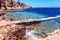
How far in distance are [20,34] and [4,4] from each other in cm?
10696

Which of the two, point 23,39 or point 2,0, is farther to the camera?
point 2,0

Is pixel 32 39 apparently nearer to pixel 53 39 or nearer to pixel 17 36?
pixel 53 39

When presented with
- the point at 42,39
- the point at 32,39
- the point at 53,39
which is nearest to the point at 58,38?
the point at 53,39

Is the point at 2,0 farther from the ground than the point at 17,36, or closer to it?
closer to it

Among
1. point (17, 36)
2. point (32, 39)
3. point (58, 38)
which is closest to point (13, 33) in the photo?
point (17, 36)

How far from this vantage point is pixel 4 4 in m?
117

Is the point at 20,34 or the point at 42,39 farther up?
the point at 20,34

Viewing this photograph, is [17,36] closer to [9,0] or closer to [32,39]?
[32,39]

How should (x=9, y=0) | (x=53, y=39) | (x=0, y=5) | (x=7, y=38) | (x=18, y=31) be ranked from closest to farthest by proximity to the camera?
(x=7, y=38) → (x=18, y=31) → (x=53, y=39) → (x=0, y=5) → (x=9, y=0)

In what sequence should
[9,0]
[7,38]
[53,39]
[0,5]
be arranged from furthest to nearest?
[9,0], [0,5], [53,39], [7,38]

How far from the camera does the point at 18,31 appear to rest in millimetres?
12070

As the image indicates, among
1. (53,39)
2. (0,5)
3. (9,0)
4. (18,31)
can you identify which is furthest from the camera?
(9,0)

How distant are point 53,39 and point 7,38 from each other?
7.70 m

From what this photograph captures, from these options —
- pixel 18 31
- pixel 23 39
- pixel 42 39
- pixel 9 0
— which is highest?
pixel 18 31
